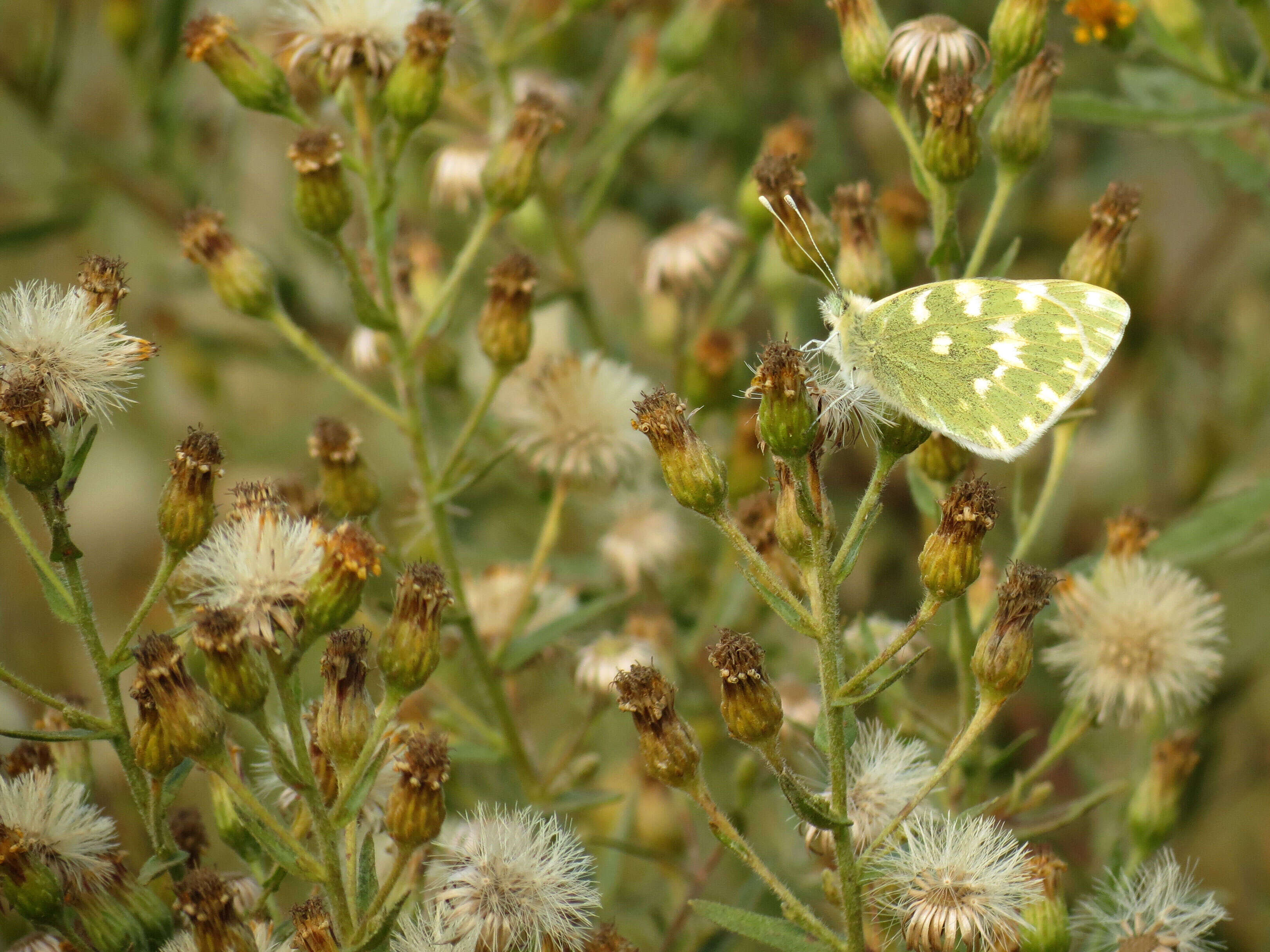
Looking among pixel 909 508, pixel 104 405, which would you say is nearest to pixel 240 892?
pixel 104 405

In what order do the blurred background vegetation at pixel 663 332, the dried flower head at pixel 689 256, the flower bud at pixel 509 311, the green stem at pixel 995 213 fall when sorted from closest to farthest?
Result: the green stem at pixel 995 213
the flower bud at pixel 509 311
the blurred background vegetation at pixel 663 332
the dried flower head at pixel 689 256

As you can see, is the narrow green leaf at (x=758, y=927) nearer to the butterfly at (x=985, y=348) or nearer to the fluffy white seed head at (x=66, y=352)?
the butterfly at (x=985, y=348)

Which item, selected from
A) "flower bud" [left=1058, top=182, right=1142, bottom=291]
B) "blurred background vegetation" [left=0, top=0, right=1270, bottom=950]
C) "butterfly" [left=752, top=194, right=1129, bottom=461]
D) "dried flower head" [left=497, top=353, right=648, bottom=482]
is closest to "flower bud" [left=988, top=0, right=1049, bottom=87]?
"flower bud" [left=1058, top=182, right=1142, bottom=291]

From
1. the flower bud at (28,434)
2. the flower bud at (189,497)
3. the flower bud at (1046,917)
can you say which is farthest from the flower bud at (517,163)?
the flower bud at (1046,917)

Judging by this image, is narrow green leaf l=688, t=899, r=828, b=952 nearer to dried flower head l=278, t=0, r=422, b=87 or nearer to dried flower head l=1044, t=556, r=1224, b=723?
dried flower head l=1044, t=556, r=1224, b=723

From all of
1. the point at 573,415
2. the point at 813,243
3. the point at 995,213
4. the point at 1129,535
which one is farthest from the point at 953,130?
the point at 573,415

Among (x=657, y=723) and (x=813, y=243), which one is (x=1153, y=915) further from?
(x=813, y=243)
